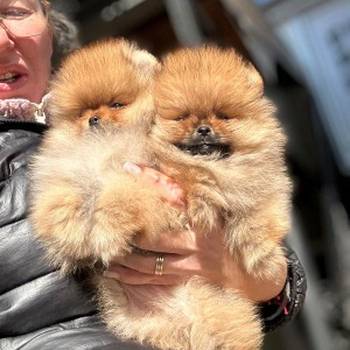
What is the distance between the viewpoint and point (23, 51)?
1848 mm

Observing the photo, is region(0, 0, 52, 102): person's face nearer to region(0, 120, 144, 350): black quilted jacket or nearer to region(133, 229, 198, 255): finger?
region(0, 120, 144, 350): black quilted jacket

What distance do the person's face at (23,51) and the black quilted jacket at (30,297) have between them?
0.35 metres

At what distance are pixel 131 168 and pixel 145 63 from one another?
0.29 metres

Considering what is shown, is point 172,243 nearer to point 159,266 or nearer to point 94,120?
point 159,266

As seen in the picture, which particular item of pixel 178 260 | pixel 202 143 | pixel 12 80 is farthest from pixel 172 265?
pixel 12 80

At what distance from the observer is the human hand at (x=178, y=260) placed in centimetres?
146

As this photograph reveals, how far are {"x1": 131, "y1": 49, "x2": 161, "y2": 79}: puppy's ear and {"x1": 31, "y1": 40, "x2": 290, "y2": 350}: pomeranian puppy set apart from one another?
1cm

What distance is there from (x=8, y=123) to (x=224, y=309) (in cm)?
60

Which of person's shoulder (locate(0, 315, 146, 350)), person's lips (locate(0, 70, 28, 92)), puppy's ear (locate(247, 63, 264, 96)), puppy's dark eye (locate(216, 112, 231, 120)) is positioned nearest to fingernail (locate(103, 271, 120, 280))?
person's shoulder (locate(0, 315, 146, 350))

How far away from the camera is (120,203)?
1387mm

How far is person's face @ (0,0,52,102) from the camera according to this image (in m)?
1.82

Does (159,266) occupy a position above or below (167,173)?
below

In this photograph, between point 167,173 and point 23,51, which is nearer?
point 167,173

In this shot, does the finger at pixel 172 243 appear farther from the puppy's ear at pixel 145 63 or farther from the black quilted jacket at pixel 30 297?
the puppy's ear at pixel 145 63
